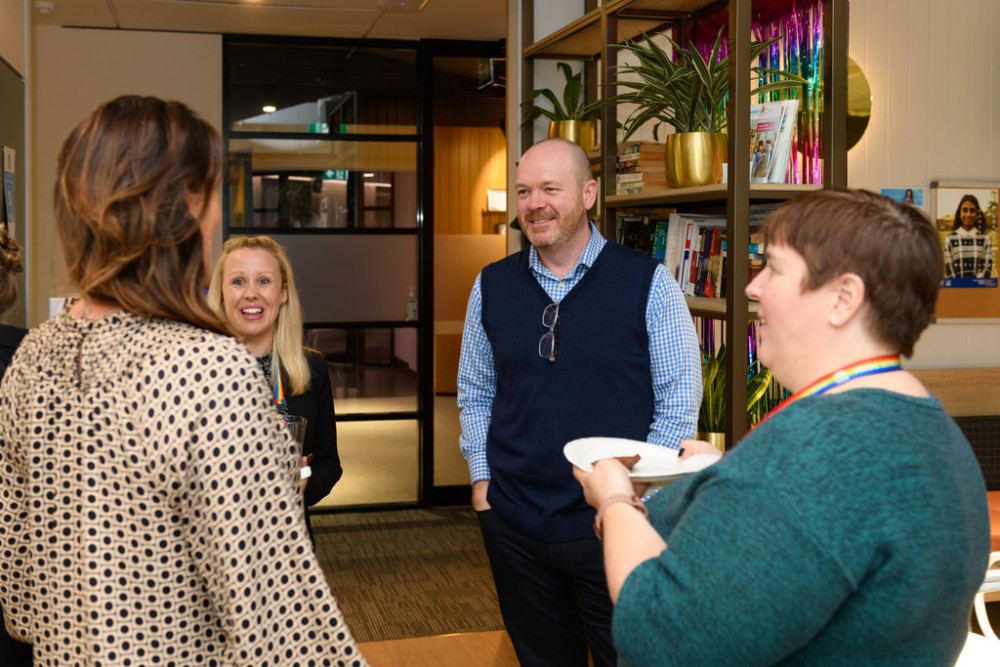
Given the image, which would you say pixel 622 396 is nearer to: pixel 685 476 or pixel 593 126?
pixel 685 476

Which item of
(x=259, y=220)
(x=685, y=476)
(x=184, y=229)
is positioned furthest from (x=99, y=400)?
(x=259, y=220)

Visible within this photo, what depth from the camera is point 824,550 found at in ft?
3.10

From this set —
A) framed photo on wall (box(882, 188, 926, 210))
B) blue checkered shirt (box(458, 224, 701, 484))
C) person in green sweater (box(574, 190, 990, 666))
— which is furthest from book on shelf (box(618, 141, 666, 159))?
person in green sweater (box(574, 190, 990, 666))

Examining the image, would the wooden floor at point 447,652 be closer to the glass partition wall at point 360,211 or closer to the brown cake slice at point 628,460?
the brown cake slice at point 628,460

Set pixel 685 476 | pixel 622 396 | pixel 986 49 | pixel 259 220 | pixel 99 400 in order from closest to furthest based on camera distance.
Answer: pixel 99 400
pixel 685 476
pixel 622 396
pixel 986 49
pixel 259 220

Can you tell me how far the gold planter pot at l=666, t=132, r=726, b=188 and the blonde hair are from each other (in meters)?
1.25

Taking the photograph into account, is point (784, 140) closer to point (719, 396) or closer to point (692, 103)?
point (692, 103)

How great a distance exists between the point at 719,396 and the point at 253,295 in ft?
4.73

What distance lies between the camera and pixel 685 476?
1376 millimetres

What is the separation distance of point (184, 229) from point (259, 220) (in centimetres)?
515

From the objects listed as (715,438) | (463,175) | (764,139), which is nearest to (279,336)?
(715,438)

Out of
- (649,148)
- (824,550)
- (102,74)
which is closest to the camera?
(824,550)

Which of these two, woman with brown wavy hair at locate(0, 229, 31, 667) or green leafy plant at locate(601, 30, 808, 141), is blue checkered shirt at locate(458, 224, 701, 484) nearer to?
green leafy plant at locate(601, 30, 808, 141)

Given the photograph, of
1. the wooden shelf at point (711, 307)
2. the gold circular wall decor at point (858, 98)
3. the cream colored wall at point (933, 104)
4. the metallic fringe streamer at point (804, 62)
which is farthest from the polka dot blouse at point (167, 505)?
the cream colored wall at point (933, 104)
